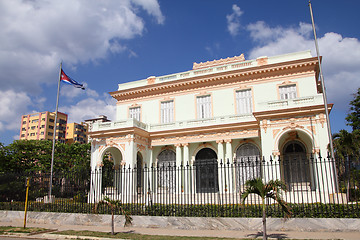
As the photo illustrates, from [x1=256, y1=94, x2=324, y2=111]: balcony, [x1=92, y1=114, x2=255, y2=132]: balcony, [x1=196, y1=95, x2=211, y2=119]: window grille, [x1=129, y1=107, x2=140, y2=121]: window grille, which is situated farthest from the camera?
[x1=129, y1=107, x2=140, y2=121]: window grille

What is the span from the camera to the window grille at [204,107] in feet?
76.1

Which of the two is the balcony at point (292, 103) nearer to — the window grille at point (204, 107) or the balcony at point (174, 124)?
the balcony at point (174, 124)

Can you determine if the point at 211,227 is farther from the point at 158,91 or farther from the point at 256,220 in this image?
the point at 158,91

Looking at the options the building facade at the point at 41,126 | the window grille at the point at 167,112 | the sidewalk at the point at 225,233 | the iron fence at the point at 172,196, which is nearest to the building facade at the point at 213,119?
the window grille at the point at 167,112

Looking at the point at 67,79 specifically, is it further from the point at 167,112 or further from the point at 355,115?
the point at 355,115

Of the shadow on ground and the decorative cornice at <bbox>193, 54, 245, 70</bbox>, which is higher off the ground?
the decorative cornice at <bbox>193, 54, 245, 70</bbox>

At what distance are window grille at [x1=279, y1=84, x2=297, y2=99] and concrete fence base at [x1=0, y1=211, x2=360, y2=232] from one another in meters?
13.1

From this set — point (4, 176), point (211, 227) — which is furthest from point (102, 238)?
point (4, 176)

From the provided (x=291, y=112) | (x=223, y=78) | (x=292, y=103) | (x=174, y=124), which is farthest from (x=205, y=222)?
(x=223, y=78)

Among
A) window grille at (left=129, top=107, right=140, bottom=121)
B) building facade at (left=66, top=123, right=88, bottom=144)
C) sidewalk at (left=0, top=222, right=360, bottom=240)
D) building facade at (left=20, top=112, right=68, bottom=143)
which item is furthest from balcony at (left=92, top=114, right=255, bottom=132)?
building facade at (left=66, top=123, right=88, bottom=144)

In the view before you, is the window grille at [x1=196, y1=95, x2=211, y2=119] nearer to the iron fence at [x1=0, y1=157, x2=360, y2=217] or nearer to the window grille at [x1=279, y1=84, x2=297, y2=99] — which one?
the window grille at [x1=279, y1=84, x2=297, y2=99]

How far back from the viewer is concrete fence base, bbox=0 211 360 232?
363 inches

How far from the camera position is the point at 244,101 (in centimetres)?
2220

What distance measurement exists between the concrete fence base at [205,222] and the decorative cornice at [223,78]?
14.1m
